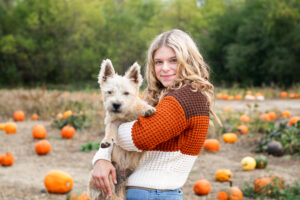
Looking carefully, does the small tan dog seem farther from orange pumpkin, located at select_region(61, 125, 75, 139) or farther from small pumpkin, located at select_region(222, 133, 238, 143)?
orange pumpkin, located at select_region(61, 125, 75, 139)

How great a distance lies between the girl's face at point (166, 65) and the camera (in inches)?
130

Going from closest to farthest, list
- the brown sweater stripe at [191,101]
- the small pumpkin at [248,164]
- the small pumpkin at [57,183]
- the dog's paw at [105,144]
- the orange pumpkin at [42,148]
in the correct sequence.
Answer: the brown sweater stripe at [191,101]
the dog's paw at [105,144]
the small pumpkin at [57,183]
the small pumpkin at [248,164]
the orange pumpkin at [42,148]

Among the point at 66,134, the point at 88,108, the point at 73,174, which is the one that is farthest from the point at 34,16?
the point at 73,174

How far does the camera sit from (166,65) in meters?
3.30

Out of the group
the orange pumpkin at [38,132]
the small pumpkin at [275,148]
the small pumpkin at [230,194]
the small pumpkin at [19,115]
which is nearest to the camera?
the small pumpkin at [230,194]

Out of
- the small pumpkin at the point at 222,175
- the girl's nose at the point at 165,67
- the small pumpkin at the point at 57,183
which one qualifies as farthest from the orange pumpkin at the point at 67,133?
the girl's nose at the point at 165,67

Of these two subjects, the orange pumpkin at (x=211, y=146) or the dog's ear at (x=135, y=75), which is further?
the orange pumpkin at (x=211, y=146)

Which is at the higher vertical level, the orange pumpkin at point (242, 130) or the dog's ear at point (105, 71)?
the dog's ear at point (105, 71)

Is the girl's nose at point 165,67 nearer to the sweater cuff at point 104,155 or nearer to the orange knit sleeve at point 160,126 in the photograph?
the orange knit sleeve at point 160,126

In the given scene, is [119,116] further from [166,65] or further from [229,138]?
[229,138]

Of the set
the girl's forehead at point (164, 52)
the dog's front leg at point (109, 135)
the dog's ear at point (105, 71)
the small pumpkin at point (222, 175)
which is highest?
the girl's forehead at point (164, 52)

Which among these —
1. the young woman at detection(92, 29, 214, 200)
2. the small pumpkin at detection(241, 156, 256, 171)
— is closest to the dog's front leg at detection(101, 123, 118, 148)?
the young woman at detection(92, 29, 214, 200)

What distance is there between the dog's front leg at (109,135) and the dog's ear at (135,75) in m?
0.63

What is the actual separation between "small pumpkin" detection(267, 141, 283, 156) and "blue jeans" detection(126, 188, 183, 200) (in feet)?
20.0
